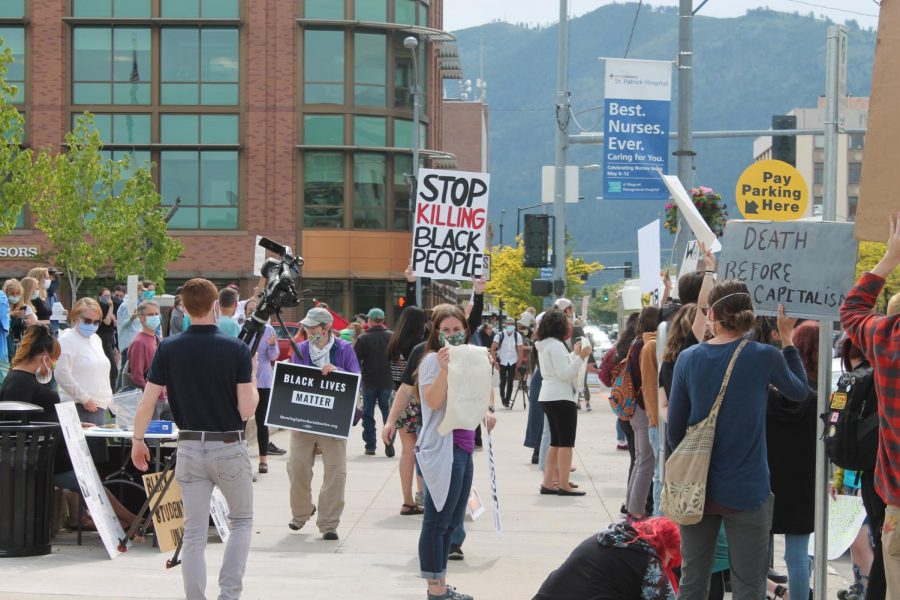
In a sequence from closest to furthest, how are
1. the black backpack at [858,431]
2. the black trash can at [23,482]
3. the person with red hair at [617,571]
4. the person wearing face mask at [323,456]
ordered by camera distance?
the person with red hair at [617,571] < the black backpack at [858,431] < the black trash can at [23,482] < the person wearing face mask at [323,456]

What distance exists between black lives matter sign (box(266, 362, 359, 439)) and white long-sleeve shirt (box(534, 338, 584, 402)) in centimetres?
237

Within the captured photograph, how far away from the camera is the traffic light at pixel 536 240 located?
27.8m

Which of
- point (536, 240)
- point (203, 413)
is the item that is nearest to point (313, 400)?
point (203, 413)

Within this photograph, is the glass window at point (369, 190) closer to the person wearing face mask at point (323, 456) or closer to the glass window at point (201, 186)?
the glass window at point (201, 186)

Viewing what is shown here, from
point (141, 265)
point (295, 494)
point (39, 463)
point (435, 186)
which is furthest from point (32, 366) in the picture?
point (141, 265)

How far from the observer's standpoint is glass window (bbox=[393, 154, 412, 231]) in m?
47.8

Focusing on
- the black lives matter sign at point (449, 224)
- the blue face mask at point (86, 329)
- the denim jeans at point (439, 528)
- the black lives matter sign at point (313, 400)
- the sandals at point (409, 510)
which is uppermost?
the black lives matter sign at point (449, 224)

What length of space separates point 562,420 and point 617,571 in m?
7.61

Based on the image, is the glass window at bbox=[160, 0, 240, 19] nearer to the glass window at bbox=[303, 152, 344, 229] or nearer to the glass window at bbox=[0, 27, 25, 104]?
the glass window at bbox=[0, 27, 25, 104]

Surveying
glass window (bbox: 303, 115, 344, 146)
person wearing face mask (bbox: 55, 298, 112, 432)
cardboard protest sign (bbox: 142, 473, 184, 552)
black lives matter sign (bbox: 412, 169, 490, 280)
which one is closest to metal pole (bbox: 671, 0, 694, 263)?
black lives matter sign (bbox: 412, 169, 490, 280)

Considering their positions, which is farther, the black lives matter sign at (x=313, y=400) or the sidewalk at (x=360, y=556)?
the black lives matter sign at (x=313, y=400)

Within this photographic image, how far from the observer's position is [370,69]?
47219 mm

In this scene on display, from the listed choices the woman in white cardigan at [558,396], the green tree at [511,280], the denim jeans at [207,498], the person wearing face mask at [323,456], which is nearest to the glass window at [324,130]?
the green tree at [511,280]

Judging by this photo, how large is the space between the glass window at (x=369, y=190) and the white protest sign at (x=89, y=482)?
38.0m
